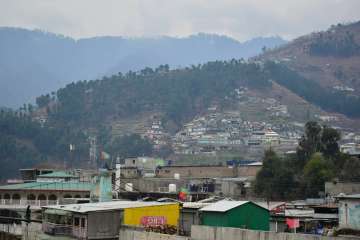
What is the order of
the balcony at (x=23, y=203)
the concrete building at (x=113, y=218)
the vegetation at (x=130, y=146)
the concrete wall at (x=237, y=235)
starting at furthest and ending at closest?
the vegetation at (x=130, y=146) < the balcony at (x=23, y=203) < the concrete building at (x=113, y=218) < the concrete wall at (x=237, y=235)

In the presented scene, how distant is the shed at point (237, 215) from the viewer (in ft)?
79.8

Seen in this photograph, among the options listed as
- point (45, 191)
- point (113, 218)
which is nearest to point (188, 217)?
point (113, 218)

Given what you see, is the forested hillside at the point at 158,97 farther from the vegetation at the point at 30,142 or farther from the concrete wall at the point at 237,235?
the concrete wall at the point at 237,235

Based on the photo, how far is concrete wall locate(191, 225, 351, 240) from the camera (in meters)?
20.2

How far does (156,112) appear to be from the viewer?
540 ft

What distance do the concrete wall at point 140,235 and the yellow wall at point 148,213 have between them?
1.97ft

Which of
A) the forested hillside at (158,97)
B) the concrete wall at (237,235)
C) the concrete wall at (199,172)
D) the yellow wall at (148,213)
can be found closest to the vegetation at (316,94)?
the forested hillside at (158,97)

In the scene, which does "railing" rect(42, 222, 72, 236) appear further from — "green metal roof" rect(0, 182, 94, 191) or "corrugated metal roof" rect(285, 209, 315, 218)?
"green metal roof" rect(0, 182, 94, 191)

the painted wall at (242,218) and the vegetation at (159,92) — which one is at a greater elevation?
the vegetation at (159,92)

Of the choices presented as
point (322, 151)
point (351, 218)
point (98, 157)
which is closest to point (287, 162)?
point (322, 151)

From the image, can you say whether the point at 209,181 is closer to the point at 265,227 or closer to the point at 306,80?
the point at 265,227

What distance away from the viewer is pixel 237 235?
2195 centimetres

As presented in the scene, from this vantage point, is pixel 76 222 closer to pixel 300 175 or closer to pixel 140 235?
pixel 140 235

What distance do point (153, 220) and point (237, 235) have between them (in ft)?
18.2
